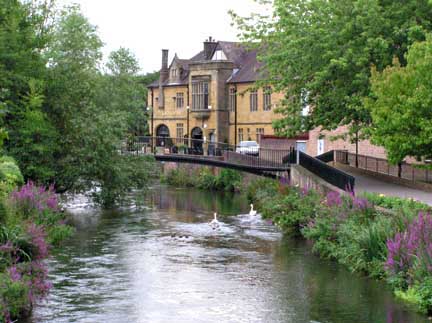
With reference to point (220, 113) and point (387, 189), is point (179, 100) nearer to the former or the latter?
point (220, 113)

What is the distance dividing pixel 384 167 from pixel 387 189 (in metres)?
7.83

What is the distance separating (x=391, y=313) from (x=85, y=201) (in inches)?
1042

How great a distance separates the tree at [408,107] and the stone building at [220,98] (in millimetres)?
37932

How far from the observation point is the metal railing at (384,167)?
36.4 meters

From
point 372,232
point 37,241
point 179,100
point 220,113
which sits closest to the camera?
point 37,241

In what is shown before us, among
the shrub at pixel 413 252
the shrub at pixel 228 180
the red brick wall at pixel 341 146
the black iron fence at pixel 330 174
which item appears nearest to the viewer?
the shrub at pixel 413 252


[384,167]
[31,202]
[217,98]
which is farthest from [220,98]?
[31,202]

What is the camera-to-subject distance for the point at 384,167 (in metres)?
41.3

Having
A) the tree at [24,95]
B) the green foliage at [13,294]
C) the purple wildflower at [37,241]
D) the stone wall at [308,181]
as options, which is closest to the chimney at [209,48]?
the stone wall at [308,181]

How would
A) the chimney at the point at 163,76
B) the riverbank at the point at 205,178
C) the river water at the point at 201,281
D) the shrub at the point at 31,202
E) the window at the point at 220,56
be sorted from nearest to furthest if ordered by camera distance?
the river water at the point at 201,281
the shrub at the point at 31,202
the riverbank at the point at 205,178
the window at the point at 220,56
the chimney at the point at 163,76

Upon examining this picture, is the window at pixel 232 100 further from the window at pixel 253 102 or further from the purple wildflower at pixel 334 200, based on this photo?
the purple wildflower at pixel 334 200

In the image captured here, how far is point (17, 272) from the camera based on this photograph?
17.2 m

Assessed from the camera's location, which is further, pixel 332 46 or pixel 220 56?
pixel 220 56

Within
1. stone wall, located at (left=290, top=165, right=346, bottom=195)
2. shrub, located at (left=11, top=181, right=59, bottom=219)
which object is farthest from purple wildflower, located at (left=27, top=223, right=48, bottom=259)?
stone wall, located at (left=290, top=165, right=346, bottom=195)
